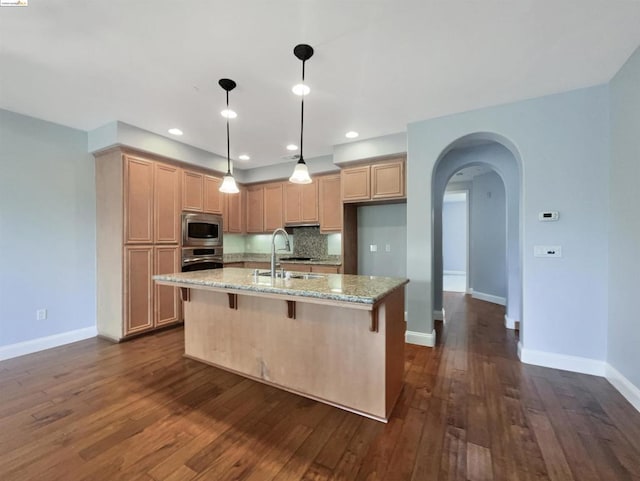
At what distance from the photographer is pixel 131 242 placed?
11.6 feet

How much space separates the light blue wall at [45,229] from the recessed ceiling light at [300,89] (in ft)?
10.1

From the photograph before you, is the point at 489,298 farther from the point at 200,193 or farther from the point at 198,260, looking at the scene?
the point at 200,193

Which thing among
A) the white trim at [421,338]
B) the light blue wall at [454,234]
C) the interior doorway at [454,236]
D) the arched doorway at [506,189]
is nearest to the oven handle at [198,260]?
the white trim at [421,338]

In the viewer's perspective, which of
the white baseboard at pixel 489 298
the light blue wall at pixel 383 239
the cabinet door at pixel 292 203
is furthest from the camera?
the white baseboard at pixel 489 298

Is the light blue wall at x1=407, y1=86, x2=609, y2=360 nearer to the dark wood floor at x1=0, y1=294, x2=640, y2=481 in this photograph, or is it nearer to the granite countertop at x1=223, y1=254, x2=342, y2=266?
the dark wood floor at x1=0, y1=294, x2=640, y2=481

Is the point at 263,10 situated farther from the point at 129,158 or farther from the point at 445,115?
the point at 129,158

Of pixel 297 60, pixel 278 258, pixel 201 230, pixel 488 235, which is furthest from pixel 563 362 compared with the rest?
pixel 201 230

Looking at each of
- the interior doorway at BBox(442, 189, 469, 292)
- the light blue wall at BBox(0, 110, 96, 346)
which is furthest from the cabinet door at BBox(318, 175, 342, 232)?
the interior doorway at BBox(442, 189, 469, 292)

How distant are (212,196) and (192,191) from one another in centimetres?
38

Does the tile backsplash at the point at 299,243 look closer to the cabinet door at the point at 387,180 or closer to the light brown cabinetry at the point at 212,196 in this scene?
the light brown cabinetry at the point at 212,196

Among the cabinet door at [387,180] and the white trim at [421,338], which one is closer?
the white trim at [421,338]

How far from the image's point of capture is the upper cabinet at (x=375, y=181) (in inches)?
148

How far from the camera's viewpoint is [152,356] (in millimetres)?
3031

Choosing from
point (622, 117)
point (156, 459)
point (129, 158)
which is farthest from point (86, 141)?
point (622, 117)
